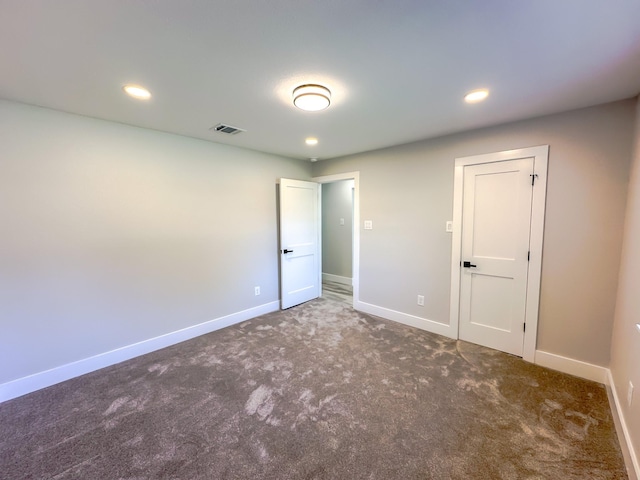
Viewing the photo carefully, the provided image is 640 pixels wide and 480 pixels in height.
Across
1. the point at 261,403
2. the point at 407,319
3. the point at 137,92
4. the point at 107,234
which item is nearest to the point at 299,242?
the point at 407,319

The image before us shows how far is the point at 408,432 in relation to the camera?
177 centimetres

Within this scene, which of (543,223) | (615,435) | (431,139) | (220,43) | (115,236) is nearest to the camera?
(220,43)

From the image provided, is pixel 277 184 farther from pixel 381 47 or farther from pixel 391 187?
pixel 381 47

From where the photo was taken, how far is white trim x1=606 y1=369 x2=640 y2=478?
4.69 feet

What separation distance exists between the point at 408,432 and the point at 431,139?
295cm

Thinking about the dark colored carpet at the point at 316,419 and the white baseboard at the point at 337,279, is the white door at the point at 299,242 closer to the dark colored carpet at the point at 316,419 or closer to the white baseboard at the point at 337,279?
the white baseboard at the point at 337,279

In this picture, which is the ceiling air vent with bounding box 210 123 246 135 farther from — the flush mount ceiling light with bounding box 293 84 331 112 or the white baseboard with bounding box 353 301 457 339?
the white baseboard with bounding box 353 301 457 339

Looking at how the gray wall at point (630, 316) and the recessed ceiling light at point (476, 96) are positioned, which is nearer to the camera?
the gray wall at point (630, 316)

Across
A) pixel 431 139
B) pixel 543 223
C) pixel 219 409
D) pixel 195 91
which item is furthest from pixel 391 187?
pixel 219 409

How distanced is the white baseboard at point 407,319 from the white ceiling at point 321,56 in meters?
2.37

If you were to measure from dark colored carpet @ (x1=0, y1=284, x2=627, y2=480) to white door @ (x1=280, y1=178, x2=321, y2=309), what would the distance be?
1.46m

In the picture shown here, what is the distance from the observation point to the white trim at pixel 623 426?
1.43 metres

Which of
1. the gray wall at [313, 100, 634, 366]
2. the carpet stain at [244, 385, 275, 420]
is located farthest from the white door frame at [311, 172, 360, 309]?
the carpet stain at [244, 385, 275, 420]

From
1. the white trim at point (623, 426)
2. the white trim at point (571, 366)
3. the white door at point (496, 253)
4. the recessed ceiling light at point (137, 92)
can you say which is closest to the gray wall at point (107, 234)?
the recessed ceiling light at point (137, 92)
